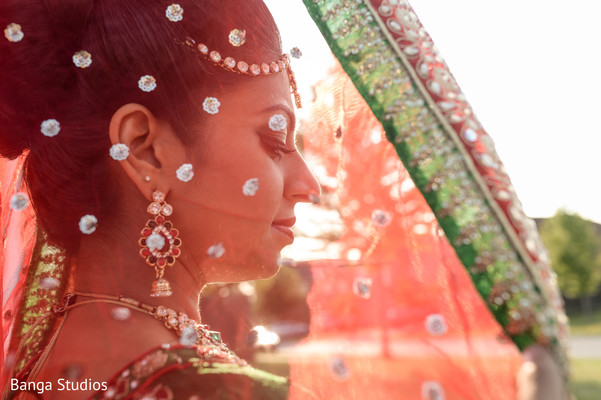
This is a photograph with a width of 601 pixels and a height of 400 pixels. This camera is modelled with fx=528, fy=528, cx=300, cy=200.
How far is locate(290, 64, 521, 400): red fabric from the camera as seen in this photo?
0.95 metres

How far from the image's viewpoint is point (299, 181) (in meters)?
1.31

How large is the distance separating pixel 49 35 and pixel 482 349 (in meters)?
1.16

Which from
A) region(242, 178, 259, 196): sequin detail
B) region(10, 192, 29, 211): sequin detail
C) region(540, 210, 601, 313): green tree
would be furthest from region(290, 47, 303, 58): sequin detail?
region(540, 210, 601, 313): green tree

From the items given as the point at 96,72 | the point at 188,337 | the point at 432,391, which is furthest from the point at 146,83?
the point at 432,391

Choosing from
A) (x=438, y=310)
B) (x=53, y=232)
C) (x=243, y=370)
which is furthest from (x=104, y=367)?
(x=438, y=310)

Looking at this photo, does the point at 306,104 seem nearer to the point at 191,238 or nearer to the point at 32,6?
the point at 191,238

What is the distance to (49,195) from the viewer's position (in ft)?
4.31

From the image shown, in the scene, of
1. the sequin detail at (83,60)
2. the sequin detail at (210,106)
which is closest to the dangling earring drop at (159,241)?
the sequin detail at (210,106)

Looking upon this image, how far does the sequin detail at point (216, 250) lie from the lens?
1.30 metres

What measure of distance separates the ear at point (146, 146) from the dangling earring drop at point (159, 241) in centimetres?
3

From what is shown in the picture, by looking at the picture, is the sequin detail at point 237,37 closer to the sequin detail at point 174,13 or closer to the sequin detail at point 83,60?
the sequin detail at point 174,13

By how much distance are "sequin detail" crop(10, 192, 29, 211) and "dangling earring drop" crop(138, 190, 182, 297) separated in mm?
447

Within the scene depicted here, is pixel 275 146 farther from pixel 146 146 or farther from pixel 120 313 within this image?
pixel 120 313

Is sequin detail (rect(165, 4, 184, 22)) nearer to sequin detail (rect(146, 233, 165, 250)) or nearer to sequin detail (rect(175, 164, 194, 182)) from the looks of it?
sequin detail (rect(175, 164, 194, 182))
